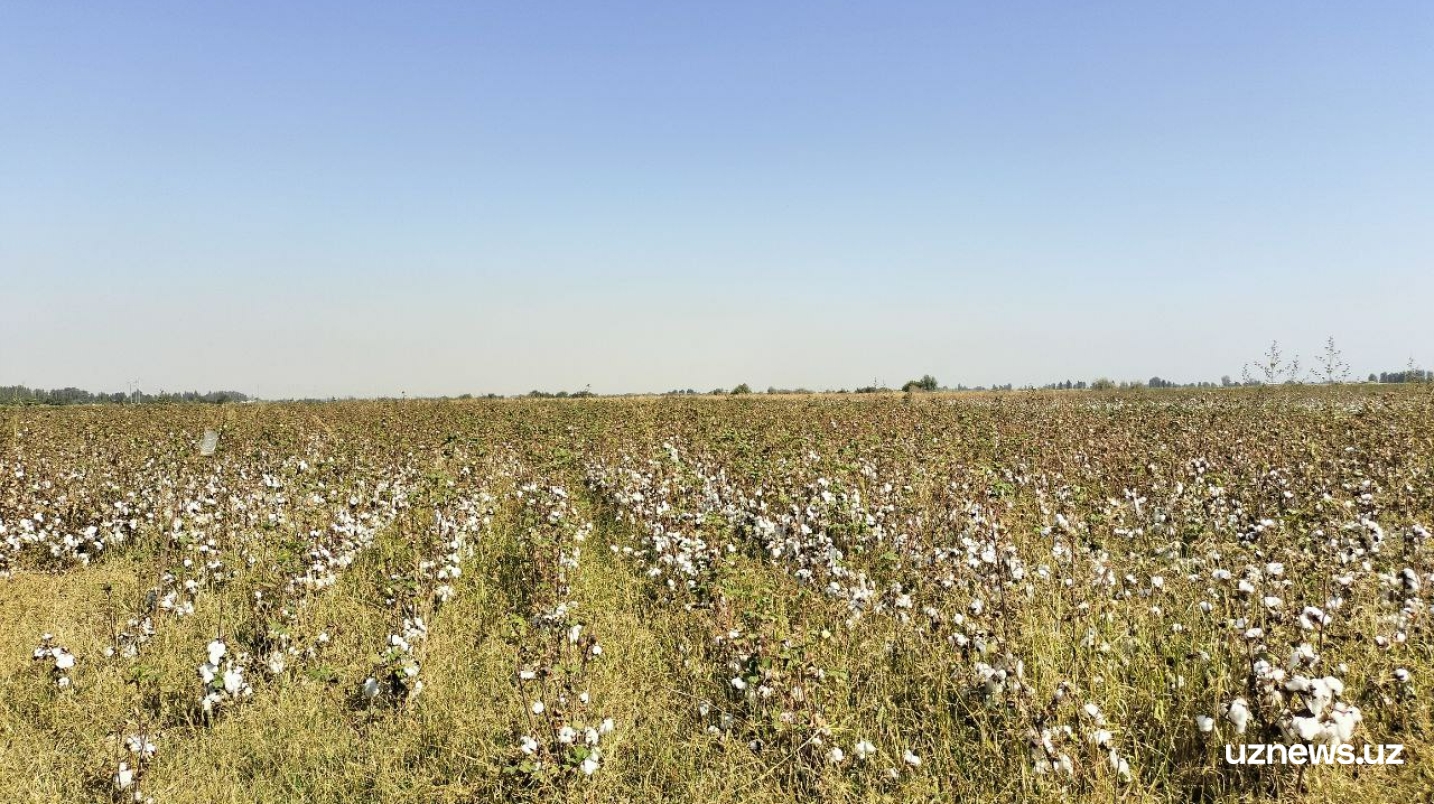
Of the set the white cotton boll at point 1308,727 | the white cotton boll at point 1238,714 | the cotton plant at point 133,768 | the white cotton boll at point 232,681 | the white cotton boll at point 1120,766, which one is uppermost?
the white cotton boll at point 1308,727

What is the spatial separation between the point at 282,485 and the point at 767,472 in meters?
8.52

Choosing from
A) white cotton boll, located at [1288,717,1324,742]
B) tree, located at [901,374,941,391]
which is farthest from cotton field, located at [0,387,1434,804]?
tree, located at [901,374,941,391]

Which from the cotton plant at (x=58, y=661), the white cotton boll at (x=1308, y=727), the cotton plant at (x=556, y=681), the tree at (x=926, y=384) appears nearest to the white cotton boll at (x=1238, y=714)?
the white cotton boll at (x=1308, y=727)

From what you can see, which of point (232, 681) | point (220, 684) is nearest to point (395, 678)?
point (232, 681)

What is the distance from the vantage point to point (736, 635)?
4.92 meters

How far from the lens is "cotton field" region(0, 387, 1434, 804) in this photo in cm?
389

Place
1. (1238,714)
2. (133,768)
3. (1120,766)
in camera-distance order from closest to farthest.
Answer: (1238,714) < (1120,766) < (133,768)

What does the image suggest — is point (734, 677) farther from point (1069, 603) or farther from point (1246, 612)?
point (1246, 612)

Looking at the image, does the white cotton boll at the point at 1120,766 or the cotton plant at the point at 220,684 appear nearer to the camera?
the white cotton boll at the point at 1120,766

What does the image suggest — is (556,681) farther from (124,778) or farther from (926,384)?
(926,384)

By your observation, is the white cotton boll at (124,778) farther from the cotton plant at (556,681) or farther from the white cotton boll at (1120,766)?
the white cotton boll at (1120,766)

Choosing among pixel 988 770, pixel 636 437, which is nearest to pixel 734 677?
pixel 988 770

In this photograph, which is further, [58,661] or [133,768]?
Result: [58,661]

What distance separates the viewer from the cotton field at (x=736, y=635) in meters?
3.89
